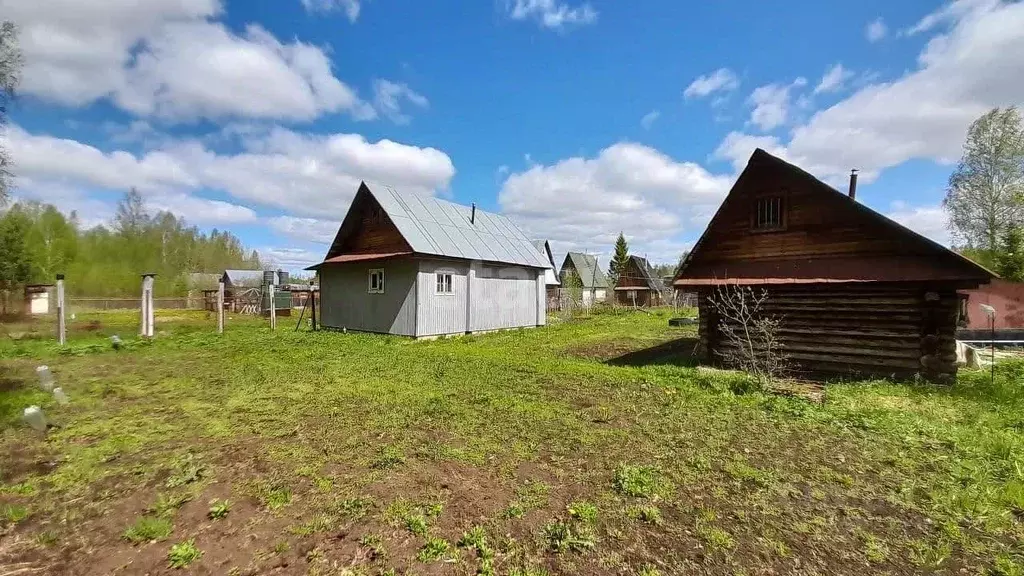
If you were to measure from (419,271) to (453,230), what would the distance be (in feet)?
12.0

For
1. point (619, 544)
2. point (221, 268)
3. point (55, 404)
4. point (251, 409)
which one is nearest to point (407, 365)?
point (251, 409)

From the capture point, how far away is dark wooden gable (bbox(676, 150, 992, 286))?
9070 mm

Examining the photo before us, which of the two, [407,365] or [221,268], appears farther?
[221,268]

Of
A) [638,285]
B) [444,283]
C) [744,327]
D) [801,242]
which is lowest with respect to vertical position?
[744,327]

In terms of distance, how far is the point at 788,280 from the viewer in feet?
32.2

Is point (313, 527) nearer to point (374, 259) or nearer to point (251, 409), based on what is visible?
point (251, 409)

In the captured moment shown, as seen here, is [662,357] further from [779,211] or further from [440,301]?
[440,301]

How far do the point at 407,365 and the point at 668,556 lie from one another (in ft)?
29.0

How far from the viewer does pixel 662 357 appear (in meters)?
12.8

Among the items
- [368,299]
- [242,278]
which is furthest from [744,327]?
[242,278]

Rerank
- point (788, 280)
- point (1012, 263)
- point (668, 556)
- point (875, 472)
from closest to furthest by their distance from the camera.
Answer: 1. point (668, 556)
2. point (875, 472)
3. point (788, 280)
4. point (1012, 263)

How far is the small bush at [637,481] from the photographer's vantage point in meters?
4.41

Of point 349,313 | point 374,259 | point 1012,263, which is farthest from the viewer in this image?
point 1012,263

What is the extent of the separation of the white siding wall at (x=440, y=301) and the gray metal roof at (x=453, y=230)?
62 centimetres
